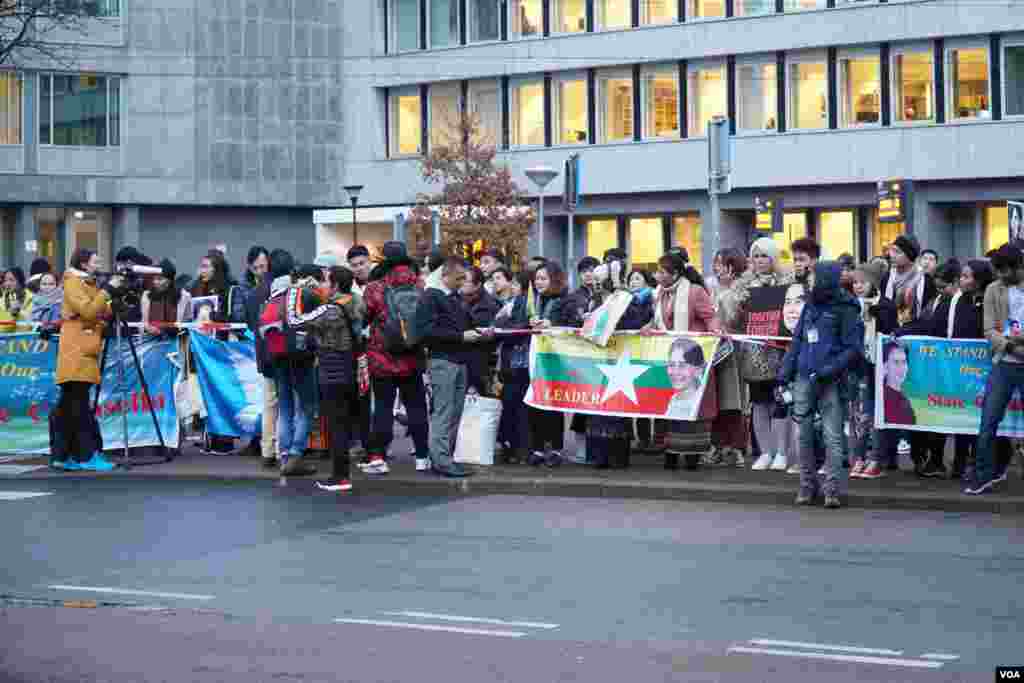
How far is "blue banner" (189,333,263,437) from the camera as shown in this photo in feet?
61.4

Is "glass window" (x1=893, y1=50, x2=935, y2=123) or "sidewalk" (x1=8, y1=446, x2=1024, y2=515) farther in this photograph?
"glass window" (x1=893, y1=50, x2=935, y2=123)

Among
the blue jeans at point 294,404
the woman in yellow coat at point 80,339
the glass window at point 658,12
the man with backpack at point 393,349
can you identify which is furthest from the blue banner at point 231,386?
the glass window at point 658,12

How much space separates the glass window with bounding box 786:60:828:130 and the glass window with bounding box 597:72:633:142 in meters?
5.52

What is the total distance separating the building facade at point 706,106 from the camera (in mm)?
48750

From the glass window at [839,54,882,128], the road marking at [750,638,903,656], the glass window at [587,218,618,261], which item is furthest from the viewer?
the glass window at [587,218,618,261]

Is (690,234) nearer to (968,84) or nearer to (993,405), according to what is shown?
(968,84)

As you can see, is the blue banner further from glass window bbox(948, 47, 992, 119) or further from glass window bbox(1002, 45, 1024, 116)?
glass window bbox(948, 47, 992, 119)

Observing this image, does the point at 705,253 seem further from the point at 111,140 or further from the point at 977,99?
the point at 111,140

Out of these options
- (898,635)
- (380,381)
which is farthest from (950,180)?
(898,635)

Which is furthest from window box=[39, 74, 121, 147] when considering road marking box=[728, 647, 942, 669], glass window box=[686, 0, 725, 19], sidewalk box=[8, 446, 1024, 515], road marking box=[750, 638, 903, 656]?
road marking box=[728, 647, 942, 669]

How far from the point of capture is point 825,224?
51375 millimetres

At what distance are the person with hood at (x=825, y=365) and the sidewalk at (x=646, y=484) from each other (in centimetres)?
48

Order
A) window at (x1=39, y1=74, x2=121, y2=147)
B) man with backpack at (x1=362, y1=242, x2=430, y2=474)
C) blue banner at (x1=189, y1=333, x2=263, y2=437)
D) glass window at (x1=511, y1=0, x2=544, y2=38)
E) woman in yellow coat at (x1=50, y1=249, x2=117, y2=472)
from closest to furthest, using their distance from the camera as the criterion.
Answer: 1. man with backpack at (x1=362, y1=242, x2=430, y2=474)
2. woman in yellow coat at (x1=50, y1=249, x2=117, y2=472)
3. blue banner at (x1=189, y1=333, x2=263, y2=437)
4. glass window at (x1=511, y1=0, x2=544, y2=38)
5. window at (x1=39, y1=74, x2=121, y2=147)

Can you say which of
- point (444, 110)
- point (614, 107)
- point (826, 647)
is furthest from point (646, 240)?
point (826, 647)
